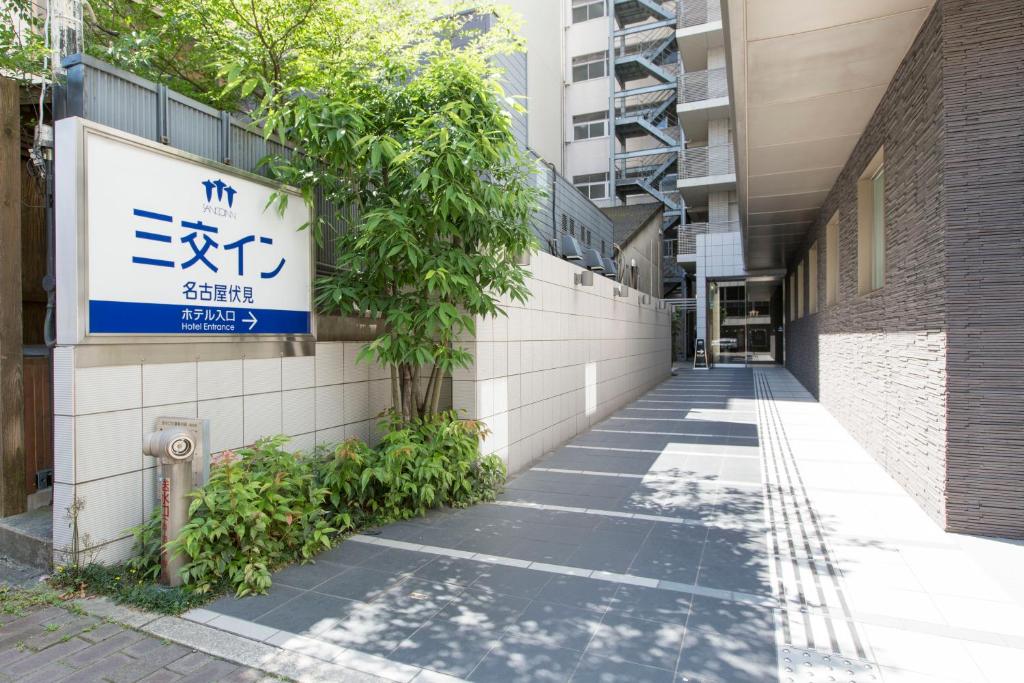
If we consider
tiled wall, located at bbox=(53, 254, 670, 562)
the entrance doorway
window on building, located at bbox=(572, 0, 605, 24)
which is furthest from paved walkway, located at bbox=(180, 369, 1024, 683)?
window on building, located at bbox=(572, 0, 605, 24)

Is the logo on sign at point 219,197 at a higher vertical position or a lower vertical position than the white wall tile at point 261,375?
higher

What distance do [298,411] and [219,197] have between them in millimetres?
1725

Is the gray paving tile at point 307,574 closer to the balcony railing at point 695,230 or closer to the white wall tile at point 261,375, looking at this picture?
the white wall tile at point 261,375

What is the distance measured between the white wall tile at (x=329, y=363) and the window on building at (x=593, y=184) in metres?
27.7

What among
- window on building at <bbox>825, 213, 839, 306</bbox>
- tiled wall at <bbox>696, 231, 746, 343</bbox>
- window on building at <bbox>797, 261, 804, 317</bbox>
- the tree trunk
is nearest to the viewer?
the tree trunk

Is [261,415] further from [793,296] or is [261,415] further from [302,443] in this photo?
[793,296]

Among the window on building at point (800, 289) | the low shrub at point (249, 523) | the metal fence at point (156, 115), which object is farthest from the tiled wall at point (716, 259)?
the low shrub at point (249, 523)

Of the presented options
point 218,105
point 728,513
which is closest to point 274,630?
point 728,513

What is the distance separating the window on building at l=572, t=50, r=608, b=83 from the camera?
103 feet

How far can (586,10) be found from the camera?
104ft

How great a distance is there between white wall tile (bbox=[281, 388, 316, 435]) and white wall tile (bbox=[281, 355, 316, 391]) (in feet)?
0.18

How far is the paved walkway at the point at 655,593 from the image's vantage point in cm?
278

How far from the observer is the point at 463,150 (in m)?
4.34

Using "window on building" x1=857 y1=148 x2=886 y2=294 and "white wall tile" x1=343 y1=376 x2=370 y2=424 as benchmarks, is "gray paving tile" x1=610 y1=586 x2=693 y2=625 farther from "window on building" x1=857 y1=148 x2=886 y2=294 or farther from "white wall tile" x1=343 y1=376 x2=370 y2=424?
"window on building" x1=857 y1=148 x2=886 y2=294
